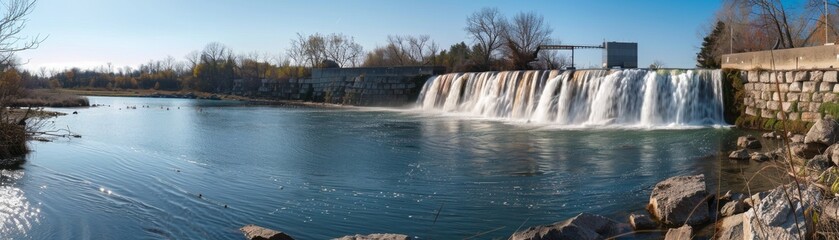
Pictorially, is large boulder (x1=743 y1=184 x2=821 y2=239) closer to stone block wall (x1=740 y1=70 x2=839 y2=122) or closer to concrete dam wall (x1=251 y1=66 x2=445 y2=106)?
stone block wall (x1=740 y1=70 x2=839 y2=122)

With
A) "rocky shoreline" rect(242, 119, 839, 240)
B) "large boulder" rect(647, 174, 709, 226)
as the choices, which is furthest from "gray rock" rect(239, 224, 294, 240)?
"large boulder" rect(647, 174, 709, 226)

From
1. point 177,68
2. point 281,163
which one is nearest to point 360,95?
point 281,163

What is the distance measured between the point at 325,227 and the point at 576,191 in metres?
3.73

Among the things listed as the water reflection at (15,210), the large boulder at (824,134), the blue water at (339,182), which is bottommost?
the blue water at (339,182)

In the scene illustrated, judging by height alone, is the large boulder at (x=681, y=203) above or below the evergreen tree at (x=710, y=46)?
below

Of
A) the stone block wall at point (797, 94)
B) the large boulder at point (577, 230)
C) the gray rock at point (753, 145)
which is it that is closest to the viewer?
the large boulder at point (577, 230)

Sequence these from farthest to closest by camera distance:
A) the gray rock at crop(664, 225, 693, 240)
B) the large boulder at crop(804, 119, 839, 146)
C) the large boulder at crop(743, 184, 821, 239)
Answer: the large boulder at crop(804, 119, 839, 146)
the gray rock at crop(664, 225, 693, 240)
the large boulder at crop(743, 184, 821, 239)

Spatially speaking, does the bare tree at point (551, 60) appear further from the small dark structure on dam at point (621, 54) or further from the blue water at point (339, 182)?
the blue water at point (339, 182)

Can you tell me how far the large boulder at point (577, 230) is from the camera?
5766mm

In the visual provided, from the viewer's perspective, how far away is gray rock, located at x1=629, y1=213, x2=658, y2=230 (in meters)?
6.84

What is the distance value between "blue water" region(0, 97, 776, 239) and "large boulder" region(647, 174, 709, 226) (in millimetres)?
450

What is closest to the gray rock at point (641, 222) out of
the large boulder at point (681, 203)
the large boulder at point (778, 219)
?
the large boulder at point (681, 203)

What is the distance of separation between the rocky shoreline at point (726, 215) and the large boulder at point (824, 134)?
2047mm

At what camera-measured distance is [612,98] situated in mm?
22562
